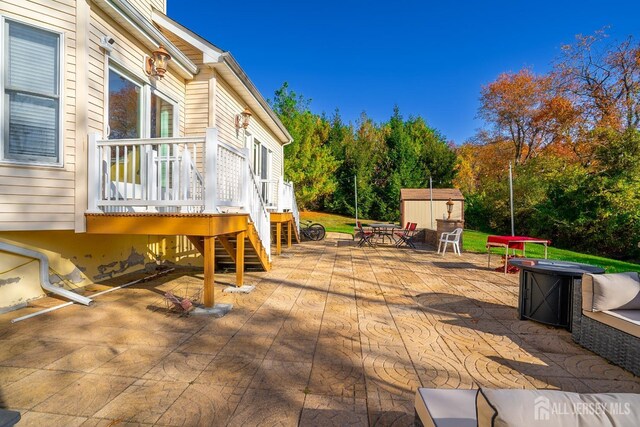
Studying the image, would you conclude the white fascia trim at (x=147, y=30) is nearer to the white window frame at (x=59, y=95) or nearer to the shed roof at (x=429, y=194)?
the white window frame at (x=59, y=95)

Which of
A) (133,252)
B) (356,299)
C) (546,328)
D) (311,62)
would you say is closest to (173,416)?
(356,299)

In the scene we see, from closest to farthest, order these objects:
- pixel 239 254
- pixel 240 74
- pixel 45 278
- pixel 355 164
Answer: pixel 45 278, pixel 239 254, pixel 240 74, pixel 355 164

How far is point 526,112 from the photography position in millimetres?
24875

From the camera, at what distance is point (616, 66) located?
19734 millimetres

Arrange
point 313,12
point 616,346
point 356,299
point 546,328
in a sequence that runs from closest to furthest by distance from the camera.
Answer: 1. point 616,346
2. point 546,328
3. point 356,299
4. point 313,12

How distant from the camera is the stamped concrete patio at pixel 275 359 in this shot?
231 centimetres

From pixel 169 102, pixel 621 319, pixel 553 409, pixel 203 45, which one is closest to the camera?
pixel 553 409

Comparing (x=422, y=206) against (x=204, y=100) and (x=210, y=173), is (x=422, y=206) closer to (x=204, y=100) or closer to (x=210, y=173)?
(x=204, y=100)

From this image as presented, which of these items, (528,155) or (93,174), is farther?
(528,155)

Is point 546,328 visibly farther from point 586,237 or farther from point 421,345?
point 586,237

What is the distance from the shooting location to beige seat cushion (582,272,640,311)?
10.8 feet

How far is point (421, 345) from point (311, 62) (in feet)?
83.9

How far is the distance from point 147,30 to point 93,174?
277 cm

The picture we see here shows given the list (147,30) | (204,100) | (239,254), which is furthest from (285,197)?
(147,30)
